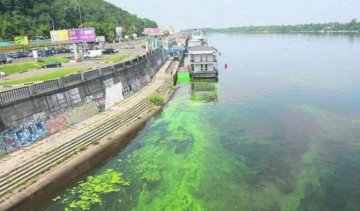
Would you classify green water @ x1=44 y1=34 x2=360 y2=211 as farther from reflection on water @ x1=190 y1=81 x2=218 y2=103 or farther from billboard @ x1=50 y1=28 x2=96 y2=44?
billboard @ x1=50 y1=28 x2=96 y2=44

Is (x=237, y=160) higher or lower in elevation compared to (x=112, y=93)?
lower

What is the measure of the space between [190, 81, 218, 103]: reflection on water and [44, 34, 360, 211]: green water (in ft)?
2.78

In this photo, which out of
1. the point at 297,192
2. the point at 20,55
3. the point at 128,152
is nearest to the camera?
the point at 297,192

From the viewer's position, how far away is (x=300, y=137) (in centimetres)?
3756

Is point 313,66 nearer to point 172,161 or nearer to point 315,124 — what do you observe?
point 315,124

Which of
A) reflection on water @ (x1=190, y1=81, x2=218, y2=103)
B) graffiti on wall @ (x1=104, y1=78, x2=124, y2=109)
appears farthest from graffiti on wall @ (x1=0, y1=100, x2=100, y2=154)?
reflection on water @ (x1=190, y1=81, x2=218, y2=103)

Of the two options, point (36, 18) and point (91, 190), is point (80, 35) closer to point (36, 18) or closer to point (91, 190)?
point (91, 190)

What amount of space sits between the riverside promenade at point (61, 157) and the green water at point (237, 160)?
1415 mm

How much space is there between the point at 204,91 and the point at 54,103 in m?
34.3

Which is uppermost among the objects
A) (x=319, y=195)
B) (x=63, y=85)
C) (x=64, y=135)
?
(x=63, y=85)

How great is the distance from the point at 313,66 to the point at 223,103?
5644 cm

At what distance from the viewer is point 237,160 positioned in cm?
3158

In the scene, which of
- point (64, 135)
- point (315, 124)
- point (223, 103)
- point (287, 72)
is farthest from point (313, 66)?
point (64, 135)

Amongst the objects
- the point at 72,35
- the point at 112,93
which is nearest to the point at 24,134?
the point at 112,93
